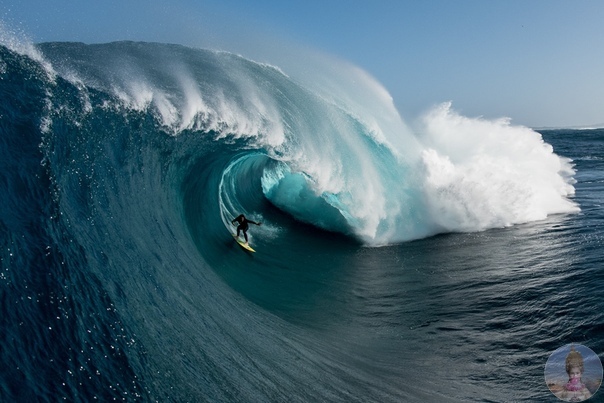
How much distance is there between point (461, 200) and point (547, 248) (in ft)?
12.2

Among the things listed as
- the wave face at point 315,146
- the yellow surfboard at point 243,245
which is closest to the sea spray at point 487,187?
the wave face at point 315,146

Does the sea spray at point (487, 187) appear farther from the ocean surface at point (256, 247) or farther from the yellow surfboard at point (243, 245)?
the yellow surfboard at point (243, 245)

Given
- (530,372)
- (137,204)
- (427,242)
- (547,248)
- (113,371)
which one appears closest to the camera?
Answer: (113,371)

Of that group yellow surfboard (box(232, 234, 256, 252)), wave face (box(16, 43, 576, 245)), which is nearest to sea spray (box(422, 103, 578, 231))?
wave face (box(16, 43, 576, 245))

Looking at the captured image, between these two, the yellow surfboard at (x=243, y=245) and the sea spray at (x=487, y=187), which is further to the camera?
the sea spray at (x=487, y=187)

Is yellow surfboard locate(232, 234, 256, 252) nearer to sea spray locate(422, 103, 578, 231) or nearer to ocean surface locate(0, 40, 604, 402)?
ocean surface locate(0, 40, 604, 402)

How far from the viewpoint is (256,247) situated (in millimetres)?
11555

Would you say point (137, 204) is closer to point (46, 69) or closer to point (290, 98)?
point (46, 69)

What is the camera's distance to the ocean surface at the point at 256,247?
4879 mm

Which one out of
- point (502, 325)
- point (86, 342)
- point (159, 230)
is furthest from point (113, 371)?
point (502, 325)

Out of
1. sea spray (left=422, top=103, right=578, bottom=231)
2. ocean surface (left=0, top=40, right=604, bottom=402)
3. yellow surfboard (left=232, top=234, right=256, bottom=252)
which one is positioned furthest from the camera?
sea spray (left=422, top=103, right=578, bottom=231)

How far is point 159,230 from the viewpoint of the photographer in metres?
8.25

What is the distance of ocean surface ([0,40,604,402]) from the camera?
4879 millimetres

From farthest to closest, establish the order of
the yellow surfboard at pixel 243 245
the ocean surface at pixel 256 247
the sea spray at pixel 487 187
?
the sea spray at pixel 487 187 < the yellow surfboard at pixel 243 245 < the ocean surface at pixel 256 247
